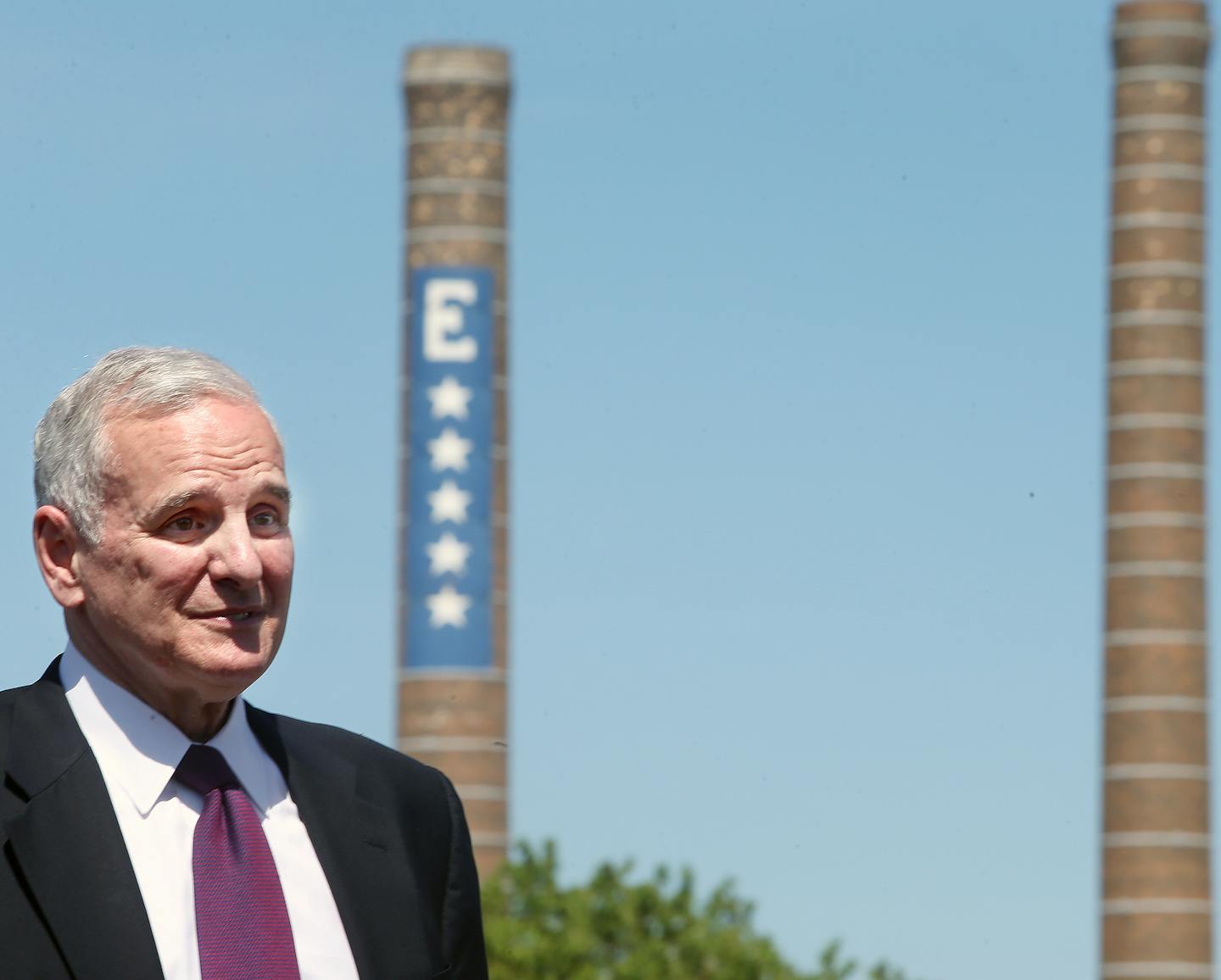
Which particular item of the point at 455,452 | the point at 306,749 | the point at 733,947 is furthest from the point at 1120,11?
the point at 306,749

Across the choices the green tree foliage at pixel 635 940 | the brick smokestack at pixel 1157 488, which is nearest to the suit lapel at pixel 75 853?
the green tree foliage at pixel 635 940

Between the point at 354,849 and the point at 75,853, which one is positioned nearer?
the point at 75,853

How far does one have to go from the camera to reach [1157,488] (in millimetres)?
27156

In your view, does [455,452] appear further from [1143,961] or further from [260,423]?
[260,423]

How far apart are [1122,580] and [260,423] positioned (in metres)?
25.0

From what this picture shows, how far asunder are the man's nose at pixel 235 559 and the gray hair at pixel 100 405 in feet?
0.43

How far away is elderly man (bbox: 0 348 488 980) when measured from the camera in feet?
8.94

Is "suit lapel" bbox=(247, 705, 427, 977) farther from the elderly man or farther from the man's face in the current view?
the man's face

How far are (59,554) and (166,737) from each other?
0.75 feet

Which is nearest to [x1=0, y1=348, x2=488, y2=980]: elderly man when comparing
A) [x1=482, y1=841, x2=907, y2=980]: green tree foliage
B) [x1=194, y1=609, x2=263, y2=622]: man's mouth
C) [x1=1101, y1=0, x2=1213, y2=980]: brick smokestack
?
[x1=194, y1=609, x2=263, y2=622]: man's mouth

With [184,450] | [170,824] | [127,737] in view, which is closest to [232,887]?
[170,824]

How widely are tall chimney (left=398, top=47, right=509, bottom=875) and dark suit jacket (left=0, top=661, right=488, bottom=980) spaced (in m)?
23.3

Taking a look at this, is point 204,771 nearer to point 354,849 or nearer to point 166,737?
point 166,737

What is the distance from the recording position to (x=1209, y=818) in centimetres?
2702
